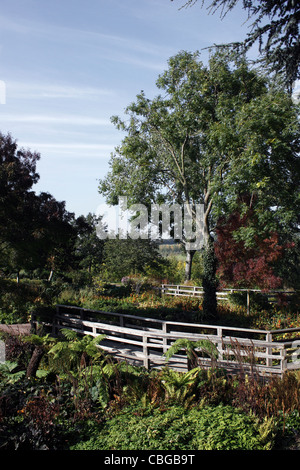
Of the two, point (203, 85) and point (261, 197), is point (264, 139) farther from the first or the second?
point (203, 85)

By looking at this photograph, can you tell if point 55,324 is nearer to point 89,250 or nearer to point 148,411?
point 148,411

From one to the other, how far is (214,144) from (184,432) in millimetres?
12226

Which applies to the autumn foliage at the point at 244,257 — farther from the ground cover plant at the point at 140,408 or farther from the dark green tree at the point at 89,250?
the dark green tree at the point at 89,250

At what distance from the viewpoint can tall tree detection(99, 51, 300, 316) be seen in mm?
13172

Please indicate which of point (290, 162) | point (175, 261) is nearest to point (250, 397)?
point (290, 162)

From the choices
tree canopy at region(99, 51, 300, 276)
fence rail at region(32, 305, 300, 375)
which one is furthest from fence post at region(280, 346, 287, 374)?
tree canopy at region(99, 51, 300, 276)

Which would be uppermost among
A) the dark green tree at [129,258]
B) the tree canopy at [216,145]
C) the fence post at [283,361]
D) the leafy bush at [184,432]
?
the tree canopy at [216,145]

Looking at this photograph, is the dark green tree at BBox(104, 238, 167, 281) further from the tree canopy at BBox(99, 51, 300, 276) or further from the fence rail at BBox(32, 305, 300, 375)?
the fence rail at BBox(32, 305, 300, 375)

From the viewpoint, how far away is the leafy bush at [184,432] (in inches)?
187

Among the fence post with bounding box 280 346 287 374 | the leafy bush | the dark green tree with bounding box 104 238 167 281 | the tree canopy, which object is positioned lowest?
the leafy bush

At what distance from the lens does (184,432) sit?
16.2 feet

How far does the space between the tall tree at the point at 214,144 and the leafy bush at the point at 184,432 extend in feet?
28.2

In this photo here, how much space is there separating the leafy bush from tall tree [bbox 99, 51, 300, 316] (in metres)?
8.59

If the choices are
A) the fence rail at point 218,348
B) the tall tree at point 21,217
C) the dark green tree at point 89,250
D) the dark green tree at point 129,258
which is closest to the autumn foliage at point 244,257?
the fence rail at point 218,348
